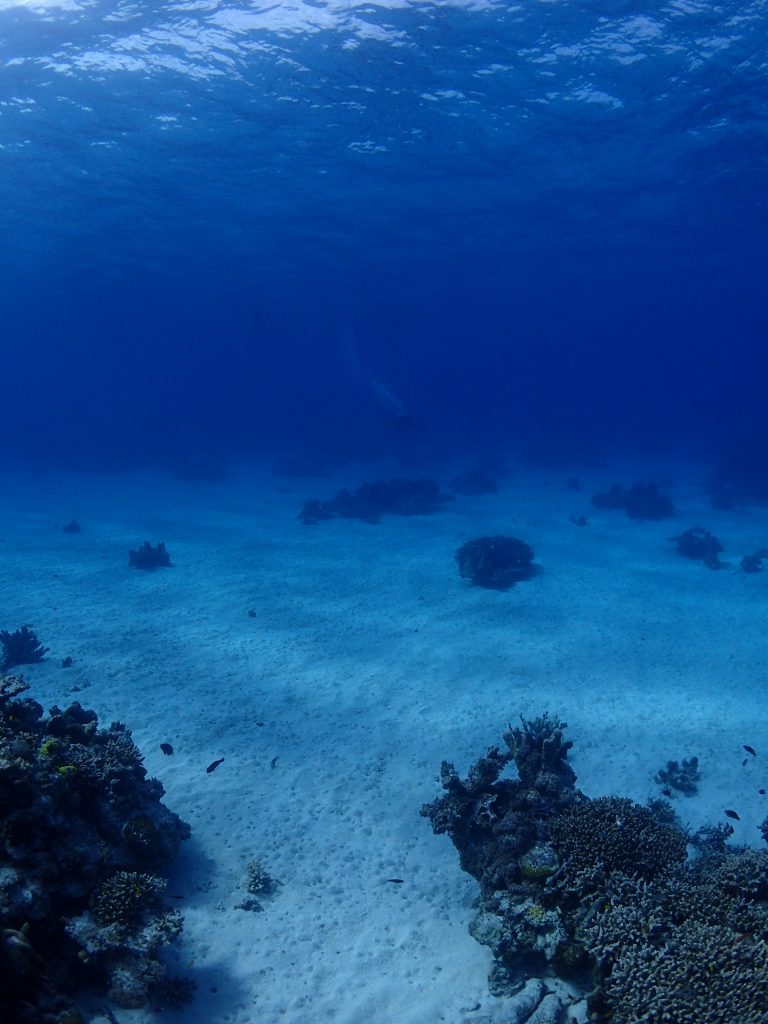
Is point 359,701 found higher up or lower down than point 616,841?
lower down

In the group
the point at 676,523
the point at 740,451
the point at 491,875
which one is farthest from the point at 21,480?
the point at 740,451

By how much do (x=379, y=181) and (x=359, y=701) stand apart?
32.7 meters

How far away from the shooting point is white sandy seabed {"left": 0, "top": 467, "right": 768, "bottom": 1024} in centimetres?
607

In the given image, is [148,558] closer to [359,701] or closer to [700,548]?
[359,701]

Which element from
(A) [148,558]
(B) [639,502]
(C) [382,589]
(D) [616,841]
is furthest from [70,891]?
(B) [639,502]

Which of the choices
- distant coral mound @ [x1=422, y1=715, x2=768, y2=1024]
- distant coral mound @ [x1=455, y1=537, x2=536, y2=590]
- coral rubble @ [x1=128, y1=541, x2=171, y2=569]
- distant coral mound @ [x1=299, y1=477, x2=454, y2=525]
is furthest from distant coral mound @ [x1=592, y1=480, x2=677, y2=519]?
distant coral mound @ [x1=422, y1=715, x2=768, y2=1024]

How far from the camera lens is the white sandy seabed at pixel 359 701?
6074 mm

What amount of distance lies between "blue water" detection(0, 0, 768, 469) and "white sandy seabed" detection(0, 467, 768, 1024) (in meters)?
17.6

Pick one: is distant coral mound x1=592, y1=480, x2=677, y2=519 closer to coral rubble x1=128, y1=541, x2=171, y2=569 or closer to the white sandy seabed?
the white sandy seabed

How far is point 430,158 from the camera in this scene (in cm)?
3180

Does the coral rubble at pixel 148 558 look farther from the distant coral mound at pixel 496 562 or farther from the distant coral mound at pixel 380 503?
the distant coral mound at pixel 496 562

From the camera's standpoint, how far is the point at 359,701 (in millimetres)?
10867

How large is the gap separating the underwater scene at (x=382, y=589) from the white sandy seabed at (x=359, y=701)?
62mm

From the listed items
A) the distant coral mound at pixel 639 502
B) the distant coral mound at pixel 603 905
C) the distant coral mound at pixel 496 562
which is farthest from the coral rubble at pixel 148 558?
the distant coral mound at pixel 639 502
